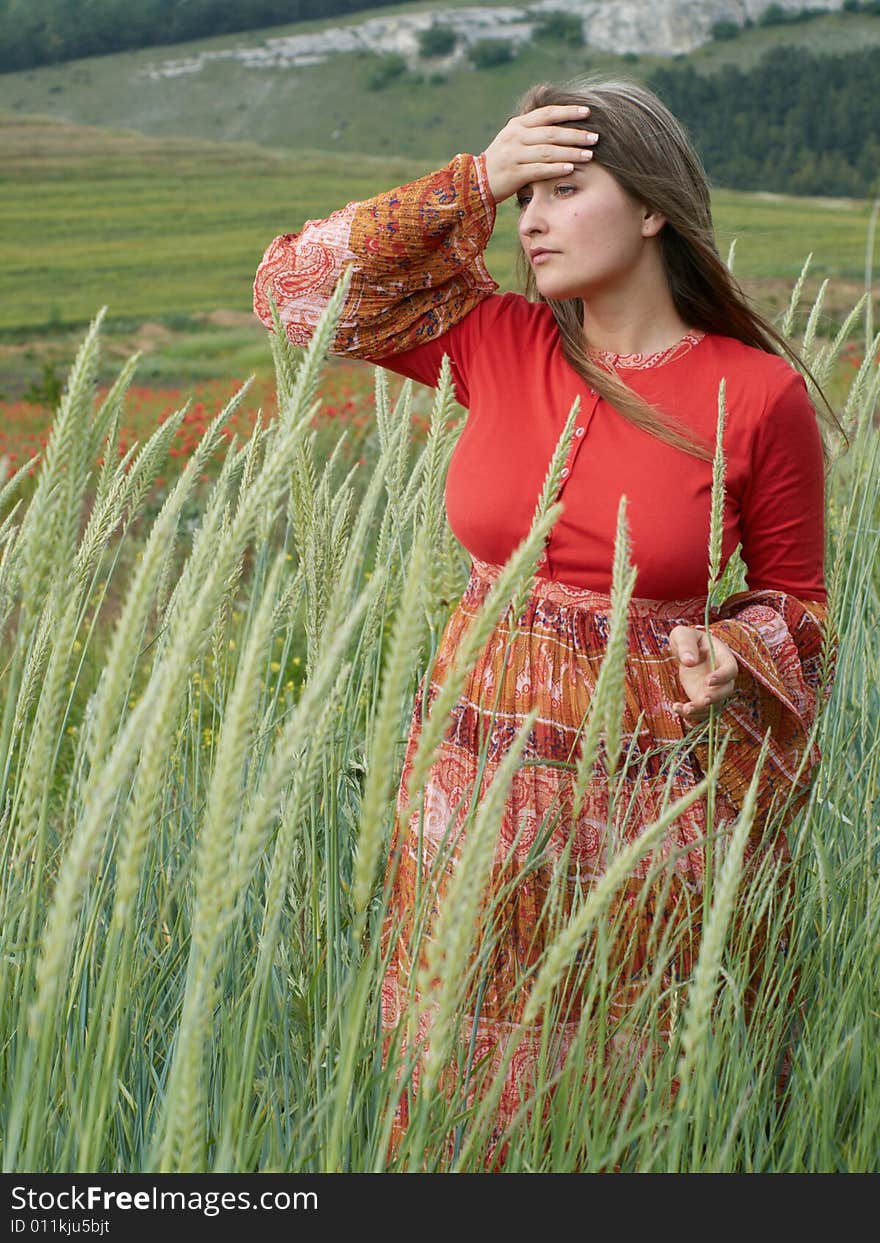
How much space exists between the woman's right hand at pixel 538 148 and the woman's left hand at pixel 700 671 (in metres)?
0.66

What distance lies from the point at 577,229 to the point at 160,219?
16818 mm

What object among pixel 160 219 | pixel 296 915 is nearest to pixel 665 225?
pixel 296 915

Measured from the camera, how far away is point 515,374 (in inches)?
69.2

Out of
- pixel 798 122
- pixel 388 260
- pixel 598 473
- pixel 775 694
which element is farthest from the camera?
pixel 798 122

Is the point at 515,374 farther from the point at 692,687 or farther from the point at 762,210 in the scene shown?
the point at 762,210

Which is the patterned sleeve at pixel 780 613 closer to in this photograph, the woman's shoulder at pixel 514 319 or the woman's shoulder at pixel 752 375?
the woman's shoulder at pixel 752 375

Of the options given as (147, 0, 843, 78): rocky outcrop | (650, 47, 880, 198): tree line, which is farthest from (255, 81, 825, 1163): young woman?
(147, 0, 843, 78): rocky outcrop

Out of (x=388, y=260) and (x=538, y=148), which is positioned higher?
(x=538, y=148)

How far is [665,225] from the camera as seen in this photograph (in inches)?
69.0

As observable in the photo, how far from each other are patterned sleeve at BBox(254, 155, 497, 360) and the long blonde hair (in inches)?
6.4

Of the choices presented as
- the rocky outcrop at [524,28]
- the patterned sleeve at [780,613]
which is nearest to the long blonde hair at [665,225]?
the patterned sleeve at [780,613]

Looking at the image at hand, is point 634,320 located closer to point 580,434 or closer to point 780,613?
point 580,434
